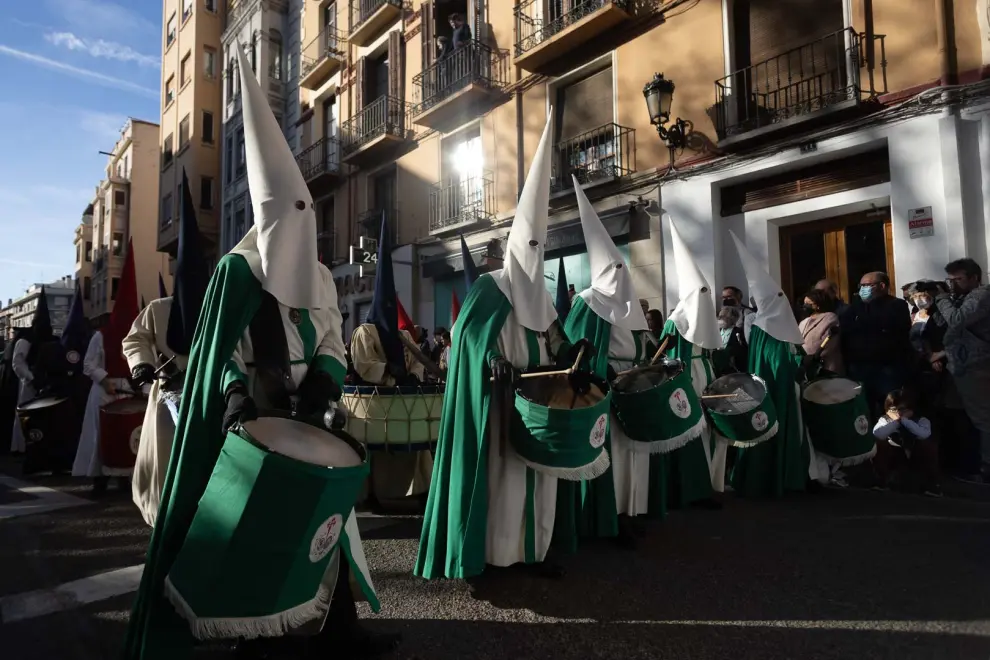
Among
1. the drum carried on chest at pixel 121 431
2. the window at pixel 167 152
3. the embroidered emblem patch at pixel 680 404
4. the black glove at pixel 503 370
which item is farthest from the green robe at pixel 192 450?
the window at pixel 167 152

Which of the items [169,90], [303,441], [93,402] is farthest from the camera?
[169,90]

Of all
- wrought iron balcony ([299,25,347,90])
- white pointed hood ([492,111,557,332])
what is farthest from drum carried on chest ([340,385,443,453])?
wrought iron balcony ([299,25,347,90])

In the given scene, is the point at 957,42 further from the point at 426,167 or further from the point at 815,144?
the point at 426,167

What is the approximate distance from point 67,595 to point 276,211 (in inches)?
99.3

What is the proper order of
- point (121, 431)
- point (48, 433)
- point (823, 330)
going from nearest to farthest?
1. point (121, 431)
2. point (823, 330)
3. point (48, 433)

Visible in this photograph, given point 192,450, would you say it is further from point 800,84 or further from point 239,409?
point 800,84

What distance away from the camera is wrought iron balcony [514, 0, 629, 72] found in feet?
37.2

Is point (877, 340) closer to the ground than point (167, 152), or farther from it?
closer to the ground

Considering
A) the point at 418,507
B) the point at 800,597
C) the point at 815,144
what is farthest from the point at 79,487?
the point at 815,144

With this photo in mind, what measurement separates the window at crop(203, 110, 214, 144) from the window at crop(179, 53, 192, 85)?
2199mm

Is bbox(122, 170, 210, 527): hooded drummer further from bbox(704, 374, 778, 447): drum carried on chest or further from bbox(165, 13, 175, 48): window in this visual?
bbox(165, 13, 175, 48): window

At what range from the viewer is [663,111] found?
34.1 feet

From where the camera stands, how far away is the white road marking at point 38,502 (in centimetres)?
570

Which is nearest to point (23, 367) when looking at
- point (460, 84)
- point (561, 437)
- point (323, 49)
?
point (561, 437)
